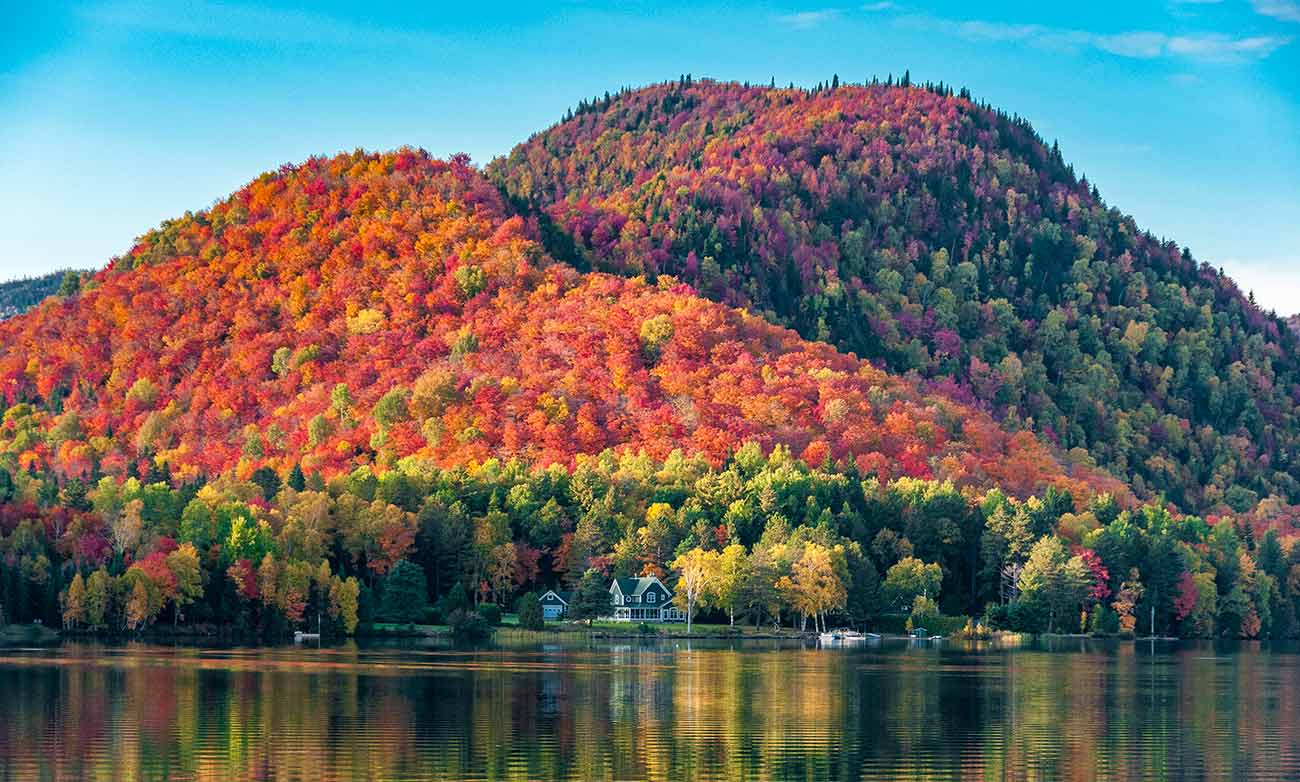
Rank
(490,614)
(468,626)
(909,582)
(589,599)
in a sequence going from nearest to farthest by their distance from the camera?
1. (468,626)
2. (490,614)
3. (589,599)
4. (909,582)

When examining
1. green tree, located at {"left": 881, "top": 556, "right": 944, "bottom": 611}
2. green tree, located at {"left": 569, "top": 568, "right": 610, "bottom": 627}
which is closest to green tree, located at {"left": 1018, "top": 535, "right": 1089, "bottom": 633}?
green tree, located at {"left": 881, "top": 556, "right": 944, "bottom": 611}

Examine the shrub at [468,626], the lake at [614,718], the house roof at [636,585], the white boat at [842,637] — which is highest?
the house roof at [636,585]

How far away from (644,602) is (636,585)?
1788 mm

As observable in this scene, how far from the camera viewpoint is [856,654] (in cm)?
15000

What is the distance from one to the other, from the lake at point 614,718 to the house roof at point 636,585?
163 ft

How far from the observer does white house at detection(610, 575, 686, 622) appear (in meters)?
184

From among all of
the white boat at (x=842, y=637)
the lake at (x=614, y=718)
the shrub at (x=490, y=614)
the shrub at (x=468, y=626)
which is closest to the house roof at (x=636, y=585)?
the shrub at (x=490, y=614)

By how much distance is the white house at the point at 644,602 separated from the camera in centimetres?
18400

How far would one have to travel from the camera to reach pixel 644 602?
185m

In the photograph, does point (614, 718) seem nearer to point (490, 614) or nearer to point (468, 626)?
point (468, 626)

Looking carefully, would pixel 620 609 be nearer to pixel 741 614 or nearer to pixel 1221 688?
pixel 741 614

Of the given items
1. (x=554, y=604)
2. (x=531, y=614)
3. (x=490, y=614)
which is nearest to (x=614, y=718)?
(x=531, y=614)

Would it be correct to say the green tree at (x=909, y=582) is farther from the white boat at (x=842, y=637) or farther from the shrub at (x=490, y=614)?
the shrub at (x=490, y=614)

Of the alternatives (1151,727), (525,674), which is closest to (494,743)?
(1151,727)
